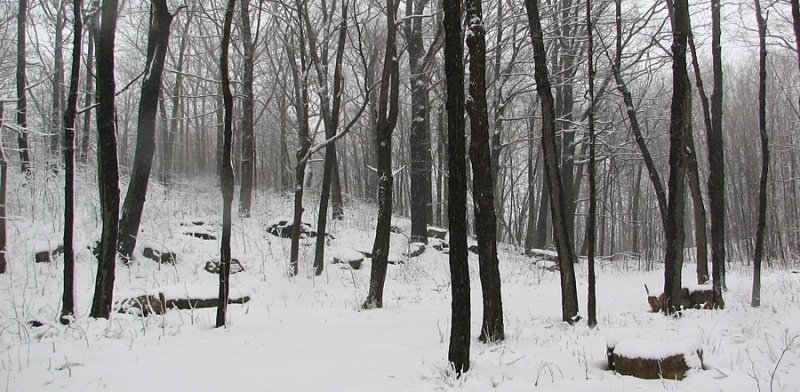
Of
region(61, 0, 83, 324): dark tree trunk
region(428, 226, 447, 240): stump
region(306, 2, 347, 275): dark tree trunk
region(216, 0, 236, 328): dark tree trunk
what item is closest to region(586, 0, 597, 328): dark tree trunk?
region(306, 2, 347, 275): dark tree trunk

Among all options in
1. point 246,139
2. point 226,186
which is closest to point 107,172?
point 226,186

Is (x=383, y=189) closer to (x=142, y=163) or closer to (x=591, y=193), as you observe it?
(x=591, y=193)

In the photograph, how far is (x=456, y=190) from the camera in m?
4.59

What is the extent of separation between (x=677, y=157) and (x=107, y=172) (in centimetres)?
837

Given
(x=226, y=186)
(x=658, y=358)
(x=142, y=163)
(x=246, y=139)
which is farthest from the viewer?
(x=246, y=139)

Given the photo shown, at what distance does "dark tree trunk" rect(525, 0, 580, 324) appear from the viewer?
7.07 m

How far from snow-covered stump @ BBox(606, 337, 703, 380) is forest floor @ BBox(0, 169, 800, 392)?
0.38 ft

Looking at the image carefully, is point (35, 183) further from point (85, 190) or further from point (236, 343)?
point (236, 343)

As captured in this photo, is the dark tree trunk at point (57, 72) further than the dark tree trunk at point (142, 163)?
Yes

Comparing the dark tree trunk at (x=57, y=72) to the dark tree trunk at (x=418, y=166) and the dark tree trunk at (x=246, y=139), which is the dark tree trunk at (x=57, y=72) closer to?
the dark tree trunk at (x=246, y=139)

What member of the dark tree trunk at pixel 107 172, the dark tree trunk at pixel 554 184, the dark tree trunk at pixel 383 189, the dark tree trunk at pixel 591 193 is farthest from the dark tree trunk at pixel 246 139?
the dark tree trunk at pixel 591 193

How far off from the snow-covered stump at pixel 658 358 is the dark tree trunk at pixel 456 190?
4.74ft

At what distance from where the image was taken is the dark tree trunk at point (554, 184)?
7.07m

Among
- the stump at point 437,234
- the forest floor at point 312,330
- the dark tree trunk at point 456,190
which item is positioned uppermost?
the dark tree trunk at point 456,190
